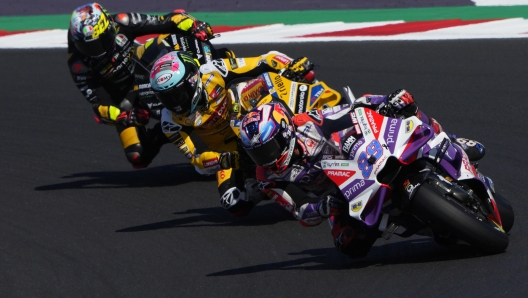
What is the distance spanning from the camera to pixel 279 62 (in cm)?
881

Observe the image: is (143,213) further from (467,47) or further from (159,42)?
(467,47)

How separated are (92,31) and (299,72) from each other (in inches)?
86.7

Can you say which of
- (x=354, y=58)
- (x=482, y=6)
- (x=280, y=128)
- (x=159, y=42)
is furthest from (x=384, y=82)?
(x=280, y=128)

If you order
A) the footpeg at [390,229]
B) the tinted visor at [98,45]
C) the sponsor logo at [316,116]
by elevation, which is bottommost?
the tinted visor at [98,45]

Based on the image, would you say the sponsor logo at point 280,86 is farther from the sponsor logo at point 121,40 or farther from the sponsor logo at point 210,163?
the sponsor logo at point 121,40

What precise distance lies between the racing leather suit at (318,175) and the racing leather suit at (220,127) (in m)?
1.20

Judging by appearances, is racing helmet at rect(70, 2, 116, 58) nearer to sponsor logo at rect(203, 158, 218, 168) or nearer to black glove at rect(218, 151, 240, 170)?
sponsor logo at rect(203, 158, 218, 168)

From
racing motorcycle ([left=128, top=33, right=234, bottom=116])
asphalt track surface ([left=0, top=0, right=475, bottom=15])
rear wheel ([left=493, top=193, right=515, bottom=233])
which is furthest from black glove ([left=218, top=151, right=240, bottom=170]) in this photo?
asphalt track surface ([left=0, top=0, right=475, bottom=15])

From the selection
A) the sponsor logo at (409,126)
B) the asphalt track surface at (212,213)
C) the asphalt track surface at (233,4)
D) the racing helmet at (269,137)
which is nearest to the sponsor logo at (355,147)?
the sponsor logo at (409,126)

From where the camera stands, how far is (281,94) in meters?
8.38

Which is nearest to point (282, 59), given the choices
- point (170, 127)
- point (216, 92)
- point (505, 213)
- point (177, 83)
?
point (216, 92)

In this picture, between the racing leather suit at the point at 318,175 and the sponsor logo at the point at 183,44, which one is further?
the sponsor logo at the point at 183,44

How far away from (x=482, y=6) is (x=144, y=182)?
301 inches

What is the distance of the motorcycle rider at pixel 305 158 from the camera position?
5980mm
